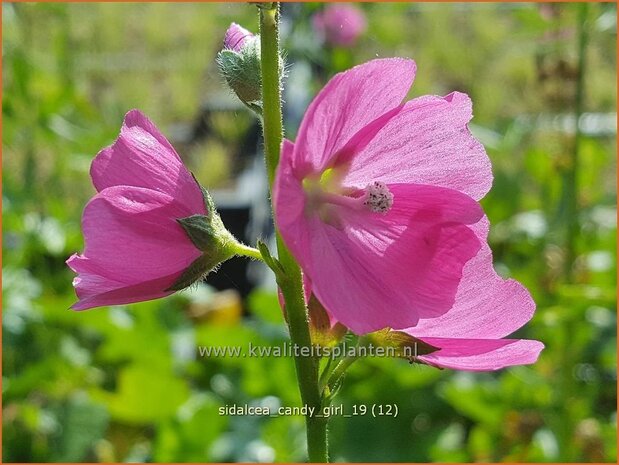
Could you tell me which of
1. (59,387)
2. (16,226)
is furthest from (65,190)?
(59,387)

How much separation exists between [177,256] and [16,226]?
1452 millimetres

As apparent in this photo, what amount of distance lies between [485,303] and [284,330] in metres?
1.43

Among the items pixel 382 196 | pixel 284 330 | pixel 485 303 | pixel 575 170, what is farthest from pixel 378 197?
pixel 284 330

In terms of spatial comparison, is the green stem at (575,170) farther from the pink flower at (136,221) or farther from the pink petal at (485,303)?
the pink flower at (136,221)

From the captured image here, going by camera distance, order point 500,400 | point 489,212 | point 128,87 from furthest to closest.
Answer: point 128,87 < point 489,212 < point 500,400

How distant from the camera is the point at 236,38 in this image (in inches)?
30.4

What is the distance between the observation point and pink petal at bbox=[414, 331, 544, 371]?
68 centimetres

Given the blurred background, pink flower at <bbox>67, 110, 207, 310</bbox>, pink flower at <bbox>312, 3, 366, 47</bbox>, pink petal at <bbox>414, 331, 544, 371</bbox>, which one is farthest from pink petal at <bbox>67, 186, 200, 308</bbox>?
pink flower at <bbox>312, 3, 366, 47</bbox>

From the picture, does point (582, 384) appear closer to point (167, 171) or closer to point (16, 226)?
point (16, 226)

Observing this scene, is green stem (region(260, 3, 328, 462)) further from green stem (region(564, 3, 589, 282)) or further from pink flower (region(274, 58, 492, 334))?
green stem (region(564, 3, 589, 282))

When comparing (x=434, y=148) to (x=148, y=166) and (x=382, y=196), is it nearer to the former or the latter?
(x=382, y=196)

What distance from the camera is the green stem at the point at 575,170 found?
1674 mm

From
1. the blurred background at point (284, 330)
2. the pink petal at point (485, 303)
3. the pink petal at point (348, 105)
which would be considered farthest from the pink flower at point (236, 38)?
the blurred background at point (284, 330)

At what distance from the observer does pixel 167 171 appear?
28.2 inches
